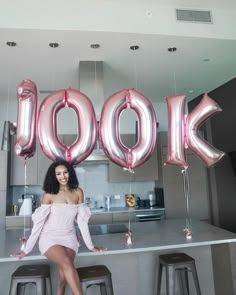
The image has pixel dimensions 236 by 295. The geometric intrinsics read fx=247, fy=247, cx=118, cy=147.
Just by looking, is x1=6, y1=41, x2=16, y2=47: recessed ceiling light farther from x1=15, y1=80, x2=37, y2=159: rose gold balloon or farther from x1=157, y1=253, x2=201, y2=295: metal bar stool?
x1=157, y1=253, x2=201, y2=295: metal bar stool

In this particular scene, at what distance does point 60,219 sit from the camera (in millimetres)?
1737

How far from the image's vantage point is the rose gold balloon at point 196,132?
1.93 m

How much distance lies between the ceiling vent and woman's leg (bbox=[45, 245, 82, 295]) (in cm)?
239

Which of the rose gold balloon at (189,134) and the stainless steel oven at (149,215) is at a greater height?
the rose gold balloon at (189,134)

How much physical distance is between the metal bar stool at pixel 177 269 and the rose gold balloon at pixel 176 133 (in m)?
0.76

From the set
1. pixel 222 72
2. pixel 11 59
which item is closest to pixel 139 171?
pixel 222 72

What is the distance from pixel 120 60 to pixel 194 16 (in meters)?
0.93

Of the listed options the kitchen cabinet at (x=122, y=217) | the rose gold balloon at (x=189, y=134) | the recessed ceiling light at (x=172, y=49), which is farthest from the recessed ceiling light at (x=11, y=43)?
the kitchen cabinet at (x=122, y=217)

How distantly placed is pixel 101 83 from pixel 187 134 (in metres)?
1.33

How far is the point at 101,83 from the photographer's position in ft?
9.42

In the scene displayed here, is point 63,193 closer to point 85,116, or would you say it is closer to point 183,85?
point 85,116

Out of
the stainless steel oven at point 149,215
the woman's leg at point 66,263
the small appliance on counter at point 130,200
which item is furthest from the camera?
the small appliance on counter at point 130,200

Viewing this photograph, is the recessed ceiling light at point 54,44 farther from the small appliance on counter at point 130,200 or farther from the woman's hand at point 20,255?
the small appliance on counter at point 130,200

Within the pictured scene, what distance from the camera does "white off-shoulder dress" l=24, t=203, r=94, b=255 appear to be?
5.61 ft
